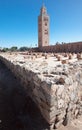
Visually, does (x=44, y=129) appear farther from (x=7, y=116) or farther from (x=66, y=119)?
(x=7, y=116)

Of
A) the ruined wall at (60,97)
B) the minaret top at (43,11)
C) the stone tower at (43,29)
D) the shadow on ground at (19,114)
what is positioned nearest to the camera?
the ruined wall at (60,97)

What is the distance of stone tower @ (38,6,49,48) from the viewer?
46.2 m

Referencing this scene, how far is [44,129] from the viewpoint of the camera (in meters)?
3.31

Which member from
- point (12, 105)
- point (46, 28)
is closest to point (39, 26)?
point (46, 28)

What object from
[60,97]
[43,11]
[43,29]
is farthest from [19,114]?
[43,11]

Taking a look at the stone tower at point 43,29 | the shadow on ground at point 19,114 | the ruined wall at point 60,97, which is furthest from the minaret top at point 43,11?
the ruined wall at point 60,97

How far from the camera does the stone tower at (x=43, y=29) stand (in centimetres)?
4622

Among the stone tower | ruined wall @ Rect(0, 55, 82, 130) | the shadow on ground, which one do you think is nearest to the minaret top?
the stone tower

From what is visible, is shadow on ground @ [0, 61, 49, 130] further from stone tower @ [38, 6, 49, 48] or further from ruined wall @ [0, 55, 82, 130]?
stone tower @ [38, 6, 49, 48]

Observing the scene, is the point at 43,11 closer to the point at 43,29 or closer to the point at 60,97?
the point at 43,29

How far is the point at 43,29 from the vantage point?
A: 46438 millimetres

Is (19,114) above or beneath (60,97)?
beneath

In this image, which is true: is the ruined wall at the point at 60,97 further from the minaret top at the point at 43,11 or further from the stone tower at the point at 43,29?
the minaret top at the point at 43,11

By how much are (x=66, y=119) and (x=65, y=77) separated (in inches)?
38.8
